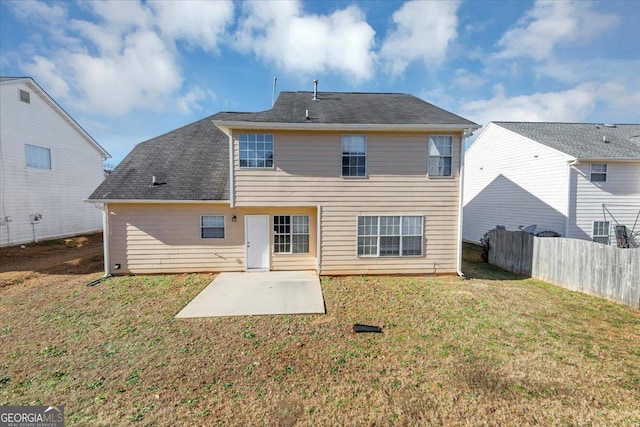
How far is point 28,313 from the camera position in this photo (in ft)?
22.1

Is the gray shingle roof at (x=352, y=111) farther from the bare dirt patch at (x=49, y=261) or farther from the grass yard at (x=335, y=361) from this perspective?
the bare dirt patch at (x=49, y=261)

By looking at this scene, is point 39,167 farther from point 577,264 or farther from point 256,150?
point 577,264

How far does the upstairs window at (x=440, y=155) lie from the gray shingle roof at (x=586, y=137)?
7.44 m

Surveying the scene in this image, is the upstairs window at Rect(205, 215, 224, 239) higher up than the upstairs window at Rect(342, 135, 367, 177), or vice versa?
the upstairs window at Rect(342, 135, 367, 177)

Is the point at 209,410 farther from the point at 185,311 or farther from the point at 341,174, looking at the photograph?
the point at 341,174

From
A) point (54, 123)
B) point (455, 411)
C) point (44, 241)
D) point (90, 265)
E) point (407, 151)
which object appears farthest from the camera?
point (54, 123)

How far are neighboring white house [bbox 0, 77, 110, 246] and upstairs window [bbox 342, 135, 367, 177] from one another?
18.1 m

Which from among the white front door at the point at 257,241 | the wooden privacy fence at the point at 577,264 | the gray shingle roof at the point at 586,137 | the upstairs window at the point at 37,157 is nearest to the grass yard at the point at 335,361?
the wooden privacy fence at the point at 577,264

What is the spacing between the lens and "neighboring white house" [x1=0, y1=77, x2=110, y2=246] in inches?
563

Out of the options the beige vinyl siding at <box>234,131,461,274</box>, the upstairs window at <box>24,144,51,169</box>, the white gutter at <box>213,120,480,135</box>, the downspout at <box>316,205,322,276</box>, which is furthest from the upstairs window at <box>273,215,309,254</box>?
the upstairs window at <box>24,144,51,169</box>

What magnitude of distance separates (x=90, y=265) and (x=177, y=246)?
4.86 m

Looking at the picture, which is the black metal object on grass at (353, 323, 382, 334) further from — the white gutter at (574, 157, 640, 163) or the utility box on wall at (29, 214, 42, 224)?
the utility box on wall at (29, 214, 42, 224)

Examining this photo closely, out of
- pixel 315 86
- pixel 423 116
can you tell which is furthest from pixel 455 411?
pixel 315 86

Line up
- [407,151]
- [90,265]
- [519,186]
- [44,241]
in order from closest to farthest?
[407,151] < [90,265] < [519,186] < [44,241]
